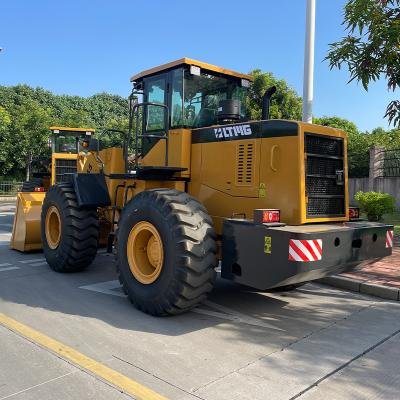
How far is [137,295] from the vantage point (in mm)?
5590

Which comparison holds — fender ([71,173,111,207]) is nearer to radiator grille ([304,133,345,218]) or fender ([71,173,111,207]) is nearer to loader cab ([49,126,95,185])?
radiator grille ([304,133,345,218])

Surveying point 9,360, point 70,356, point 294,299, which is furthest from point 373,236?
point 9,360

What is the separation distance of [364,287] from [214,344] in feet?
10.2

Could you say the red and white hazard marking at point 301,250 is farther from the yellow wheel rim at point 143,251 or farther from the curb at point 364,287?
the curb at point 364,287

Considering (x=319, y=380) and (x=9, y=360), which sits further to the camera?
(x=9, y=360)

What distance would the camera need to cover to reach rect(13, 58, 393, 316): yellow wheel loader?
5047 millimetres

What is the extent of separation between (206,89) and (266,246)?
9.20ft

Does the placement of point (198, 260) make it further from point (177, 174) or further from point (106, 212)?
point (106, 212)

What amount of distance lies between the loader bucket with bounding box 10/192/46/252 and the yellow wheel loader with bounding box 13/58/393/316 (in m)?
1.61

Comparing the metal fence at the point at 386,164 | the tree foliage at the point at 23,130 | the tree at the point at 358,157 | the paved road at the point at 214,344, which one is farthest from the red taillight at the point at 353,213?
the tree foliage at the point at 23,130

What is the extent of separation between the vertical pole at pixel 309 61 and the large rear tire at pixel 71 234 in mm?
4494

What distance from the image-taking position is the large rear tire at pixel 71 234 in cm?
718

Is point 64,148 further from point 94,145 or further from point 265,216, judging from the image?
Answer: point 265,216

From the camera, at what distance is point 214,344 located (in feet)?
15.3
